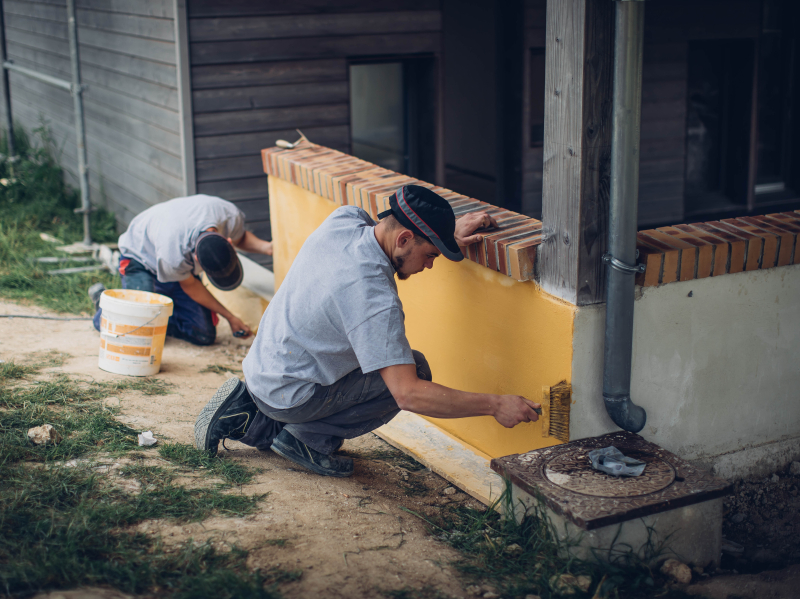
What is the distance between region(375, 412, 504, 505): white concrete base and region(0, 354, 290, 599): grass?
Answer: 2.68 ft

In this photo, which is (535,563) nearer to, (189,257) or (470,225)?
(470,225)

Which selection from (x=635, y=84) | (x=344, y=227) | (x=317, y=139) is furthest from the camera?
(x=317, y=139)

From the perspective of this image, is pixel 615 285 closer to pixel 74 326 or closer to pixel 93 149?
pixel 74 326

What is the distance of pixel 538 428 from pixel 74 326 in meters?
3.61

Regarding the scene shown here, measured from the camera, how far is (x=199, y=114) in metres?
6.43

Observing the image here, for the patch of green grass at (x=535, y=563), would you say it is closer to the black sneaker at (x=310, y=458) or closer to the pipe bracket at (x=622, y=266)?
the black sneaker at (x=310, y=458)

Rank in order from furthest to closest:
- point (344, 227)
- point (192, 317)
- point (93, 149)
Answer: point (93, 149)
point (192, 317)
point (344, 227)

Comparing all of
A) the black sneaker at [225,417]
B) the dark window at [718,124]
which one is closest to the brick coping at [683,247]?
the black sneaker at [225,417]

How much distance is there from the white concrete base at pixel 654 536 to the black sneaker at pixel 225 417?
130cm

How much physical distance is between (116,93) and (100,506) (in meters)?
5.89

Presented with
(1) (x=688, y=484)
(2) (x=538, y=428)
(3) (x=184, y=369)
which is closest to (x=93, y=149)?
(3) (x=184, y=369)

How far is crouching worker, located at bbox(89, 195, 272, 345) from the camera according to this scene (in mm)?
5062

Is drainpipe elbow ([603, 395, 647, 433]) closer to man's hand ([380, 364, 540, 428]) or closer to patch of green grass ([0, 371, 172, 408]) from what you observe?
man's hand ([380, 364, 540, 428])

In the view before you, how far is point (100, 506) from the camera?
113 inches
